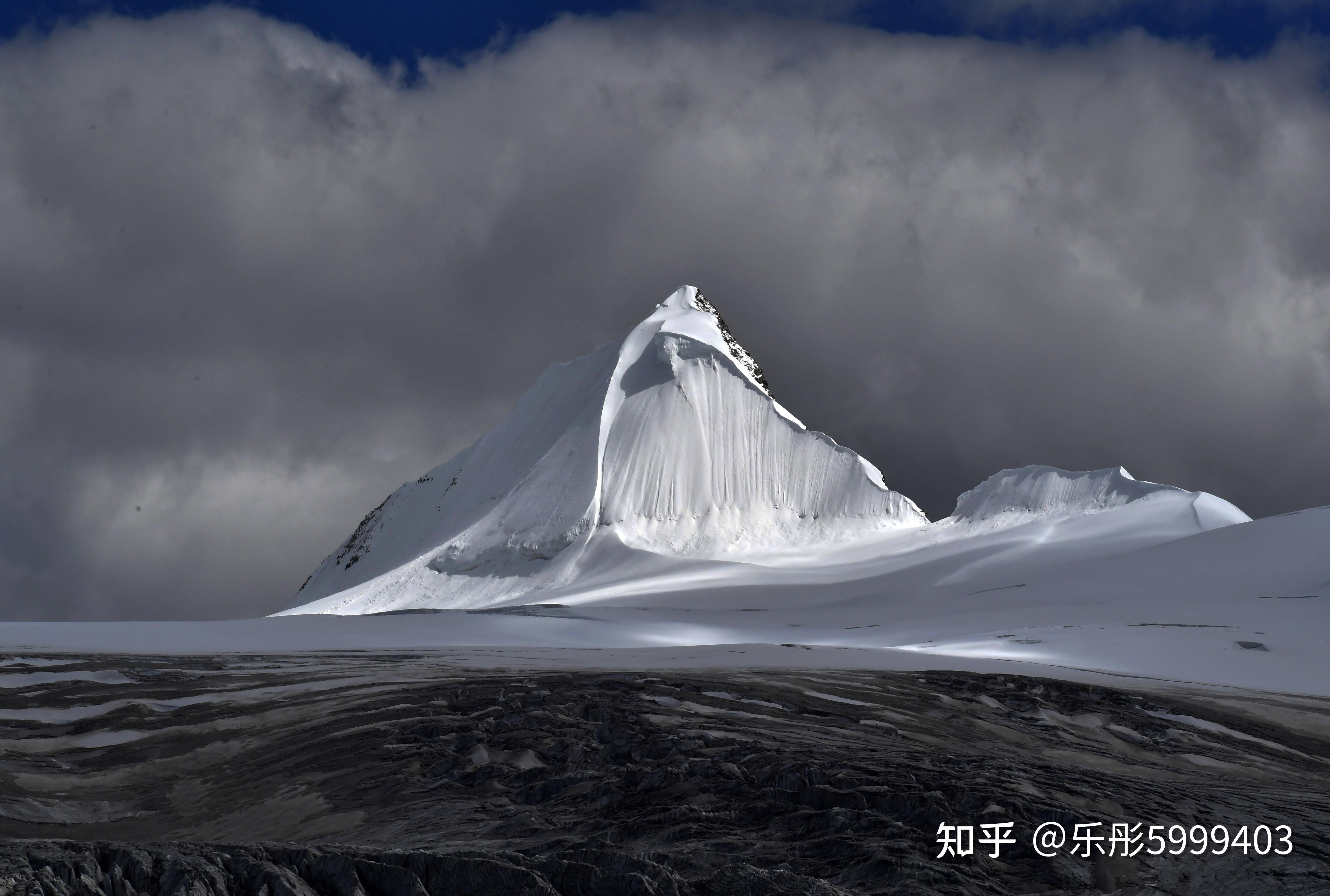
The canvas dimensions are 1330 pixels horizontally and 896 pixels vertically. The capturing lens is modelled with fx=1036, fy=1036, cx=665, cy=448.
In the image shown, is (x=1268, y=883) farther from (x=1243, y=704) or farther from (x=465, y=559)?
(x=465, y=559)

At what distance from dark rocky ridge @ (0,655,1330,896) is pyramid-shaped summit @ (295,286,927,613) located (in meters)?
56.5

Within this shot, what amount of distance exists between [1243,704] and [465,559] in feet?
213

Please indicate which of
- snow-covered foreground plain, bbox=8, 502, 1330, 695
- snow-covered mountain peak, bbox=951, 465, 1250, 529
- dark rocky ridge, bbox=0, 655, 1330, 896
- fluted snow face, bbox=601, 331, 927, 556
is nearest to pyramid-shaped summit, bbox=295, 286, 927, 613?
fluted snow face, bbox=601, 331, 927, 556

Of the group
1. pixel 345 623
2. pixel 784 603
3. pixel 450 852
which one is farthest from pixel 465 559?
pixel 450 852

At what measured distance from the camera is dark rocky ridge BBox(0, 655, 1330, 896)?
838cm

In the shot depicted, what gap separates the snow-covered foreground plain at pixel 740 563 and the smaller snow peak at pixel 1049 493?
0.20 metres

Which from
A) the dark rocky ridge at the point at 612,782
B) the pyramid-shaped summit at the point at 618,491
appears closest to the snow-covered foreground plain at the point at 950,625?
the dark rocky ridge at the point at 612,782

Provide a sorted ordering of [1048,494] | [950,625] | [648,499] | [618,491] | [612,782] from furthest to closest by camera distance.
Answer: [648,499], [618,491], [1048,494], [950,625], [612,782]

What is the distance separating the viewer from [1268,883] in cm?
892

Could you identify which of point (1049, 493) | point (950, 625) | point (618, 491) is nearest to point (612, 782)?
point (950, 625)

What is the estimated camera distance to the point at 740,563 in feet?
234

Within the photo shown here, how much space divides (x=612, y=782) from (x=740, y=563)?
197 feet

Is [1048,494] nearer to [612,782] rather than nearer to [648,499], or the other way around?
[648,499]

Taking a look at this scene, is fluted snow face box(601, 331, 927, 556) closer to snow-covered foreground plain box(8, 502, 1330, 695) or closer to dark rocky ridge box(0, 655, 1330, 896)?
snow-covered foreground plain box(8, 502, 1330, 695)
